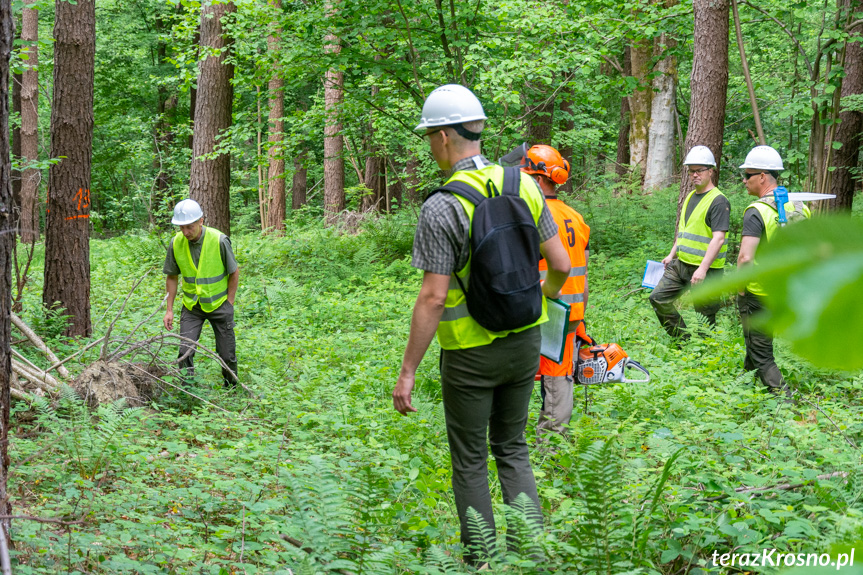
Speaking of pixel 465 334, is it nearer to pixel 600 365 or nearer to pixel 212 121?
pixel 600 365

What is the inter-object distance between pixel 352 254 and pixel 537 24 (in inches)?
221

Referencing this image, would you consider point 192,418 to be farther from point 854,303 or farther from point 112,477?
point 854,303

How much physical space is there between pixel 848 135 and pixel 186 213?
11503 mm

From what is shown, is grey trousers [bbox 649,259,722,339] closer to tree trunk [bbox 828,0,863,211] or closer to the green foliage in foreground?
tree trunk [bbox 828,0,863,211]

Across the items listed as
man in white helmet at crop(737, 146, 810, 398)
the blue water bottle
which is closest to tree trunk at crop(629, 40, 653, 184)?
man in white helmet at crop(737, 146, 810, 398)

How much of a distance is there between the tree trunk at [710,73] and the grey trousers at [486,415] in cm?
704

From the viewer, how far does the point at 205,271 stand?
7.07 meters

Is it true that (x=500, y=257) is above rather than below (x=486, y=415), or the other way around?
above

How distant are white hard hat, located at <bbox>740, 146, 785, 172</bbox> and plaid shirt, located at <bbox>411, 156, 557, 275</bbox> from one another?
3.74m

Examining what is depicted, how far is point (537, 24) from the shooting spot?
10344mm

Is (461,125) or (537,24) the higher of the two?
(537,24)

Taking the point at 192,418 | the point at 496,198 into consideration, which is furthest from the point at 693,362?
the point at 192,418

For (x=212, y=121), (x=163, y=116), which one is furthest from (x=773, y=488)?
(x=163, y=116)

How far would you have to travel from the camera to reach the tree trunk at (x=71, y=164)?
766 cm
